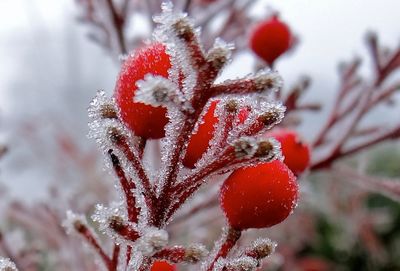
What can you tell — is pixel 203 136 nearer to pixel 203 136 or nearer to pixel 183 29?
pixel 203 136

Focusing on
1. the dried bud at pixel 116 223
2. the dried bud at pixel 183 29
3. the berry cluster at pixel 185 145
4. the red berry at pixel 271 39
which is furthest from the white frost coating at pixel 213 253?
the red berry at pixel 271 39

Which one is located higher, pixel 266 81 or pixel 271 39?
pixel 271 39

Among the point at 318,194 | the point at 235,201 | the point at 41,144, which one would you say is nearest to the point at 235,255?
the point at 235,201

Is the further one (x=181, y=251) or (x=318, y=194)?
(x=318, y=194)

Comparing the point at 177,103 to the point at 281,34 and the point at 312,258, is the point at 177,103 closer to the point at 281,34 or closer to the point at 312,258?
the point at 281,34

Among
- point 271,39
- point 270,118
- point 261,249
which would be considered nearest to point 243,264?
point 261,249

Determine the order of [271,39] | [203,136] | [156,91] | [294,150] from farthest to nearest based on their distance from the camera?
[271,39]
[294,150]
[203,136]
[156,91]
